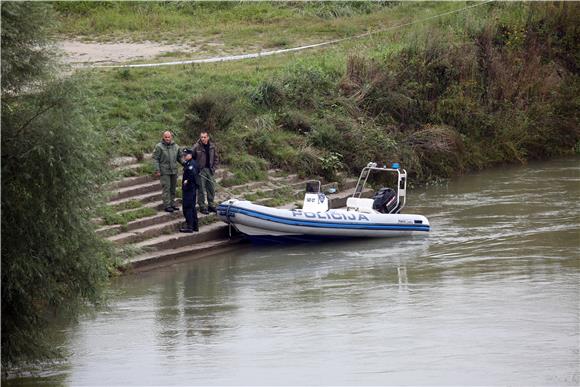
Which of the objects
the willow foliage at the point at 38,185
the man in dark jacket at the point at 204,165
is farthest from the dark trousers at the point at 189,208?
the willow foliage at the point at 38,185

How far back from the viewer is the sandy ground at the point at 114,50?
30.6m

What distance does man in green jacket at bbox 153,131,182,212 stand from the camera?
2072cm

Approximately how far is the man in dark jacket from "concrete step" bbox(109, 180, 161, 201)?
1.05 m

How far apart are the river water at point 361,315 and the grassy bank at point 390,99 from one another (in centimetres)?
435

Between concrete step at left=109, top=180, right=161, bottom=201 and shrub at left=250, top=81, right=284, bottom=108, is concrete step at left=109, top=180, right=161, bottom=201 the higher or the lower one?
the lower one

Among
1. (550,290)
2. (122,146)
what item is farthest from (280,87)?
(550,290)

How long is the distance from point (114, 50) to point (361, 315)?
18478 mm

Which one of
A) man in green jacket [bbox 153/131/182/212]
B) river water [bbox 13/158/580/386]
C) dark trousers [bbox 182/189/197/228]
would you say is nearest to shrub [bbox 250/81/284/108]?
river water [bbox 13/158/580/386]

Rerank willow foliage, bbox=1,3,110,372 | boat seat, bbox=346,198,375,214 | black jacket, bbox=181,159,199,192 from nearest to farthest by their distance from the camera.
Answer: willow foliage, bbox=1,3,110,372 → black jacket, bbox=181,159,199,192 → boat seat, bbox=346,198,375,214

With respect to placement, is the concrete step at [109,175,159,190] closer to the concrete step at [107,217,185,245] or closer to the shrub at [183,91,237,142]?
the concrete step at [107,217,185,245]

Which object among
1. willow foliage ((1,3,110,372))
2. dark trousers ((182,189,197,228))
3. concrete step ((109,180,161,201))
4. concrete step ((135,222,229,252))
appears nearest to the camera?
willow foliage ((1,3,110,372))

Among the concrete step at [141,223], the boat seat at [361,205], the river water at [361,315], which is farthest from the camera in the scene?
the boat seat at [361,205]

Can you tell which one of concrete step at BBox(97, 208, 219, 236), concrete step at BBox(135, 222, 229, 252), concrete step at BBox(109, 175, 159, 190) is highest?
concrete step at BBox(109, 175, 159, 190)

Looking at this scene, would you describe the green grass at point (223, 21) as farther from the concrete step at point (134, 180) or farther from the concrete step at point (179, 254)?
the concrete step at point (179, 254)
